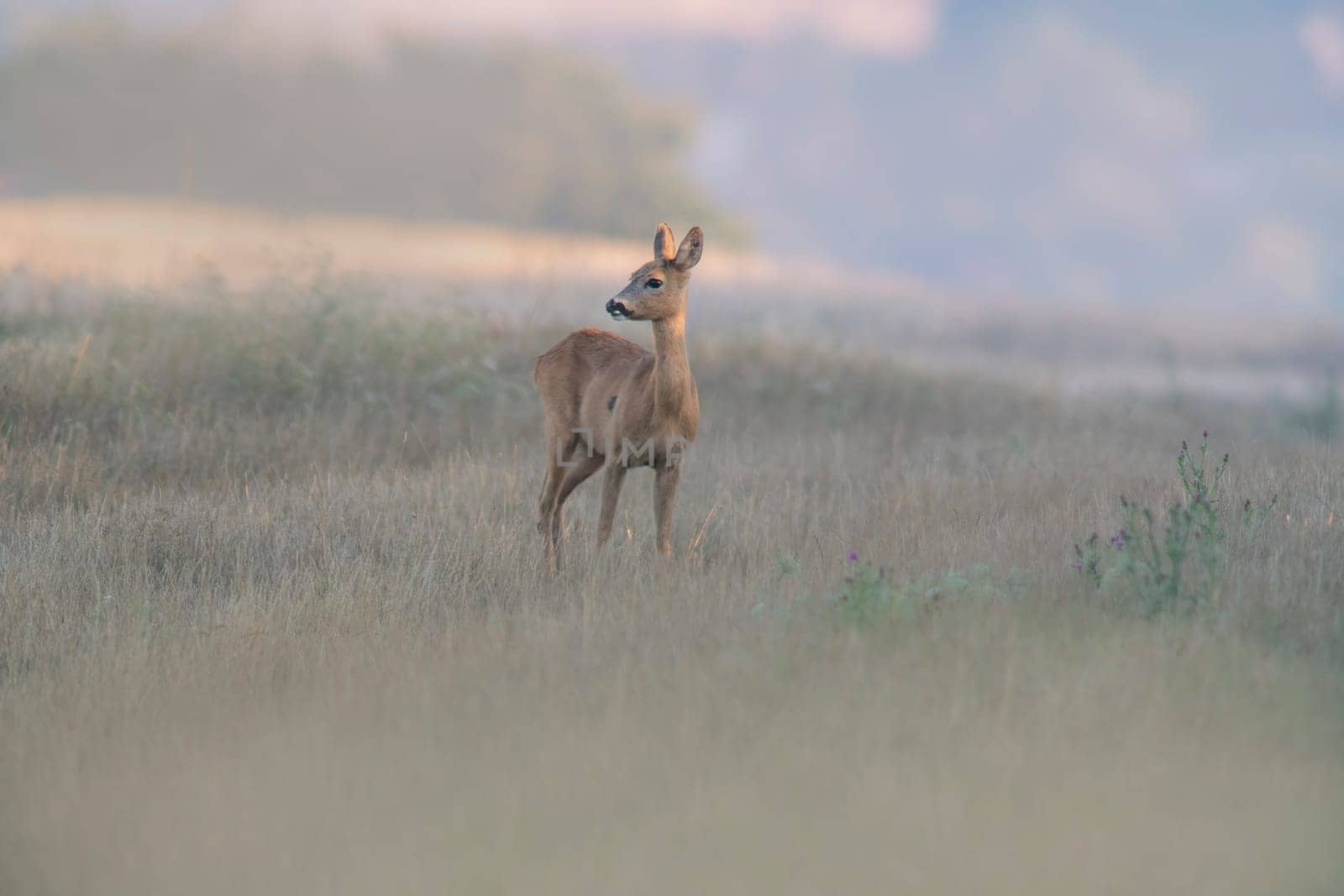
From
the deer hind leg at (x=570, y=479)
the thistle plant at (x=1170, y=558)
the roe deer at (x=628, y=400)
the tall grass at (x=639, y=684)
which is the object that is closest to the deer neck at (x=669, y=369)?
the roe deer at (x=628, y=400)

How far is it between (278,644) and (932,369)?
16253 mm

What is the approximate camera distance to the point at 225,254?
21469 mm

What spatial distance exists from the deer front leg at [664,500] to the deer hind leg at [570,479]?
811 mm

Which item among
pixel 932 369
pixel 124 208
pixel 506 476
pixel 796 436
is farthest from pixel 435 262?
pixel 506 476

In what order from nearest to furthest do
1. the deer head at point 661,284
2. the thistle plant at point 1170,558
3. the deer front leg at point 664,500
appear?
the thistle plant at point 1170,558
the deer head at point 661,284
the deer front leg at point 664,500

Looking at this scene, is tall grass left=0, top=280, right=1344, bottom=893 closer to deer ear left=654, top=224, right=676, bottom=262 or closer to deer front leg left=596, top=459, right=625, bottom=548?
deer front leg left=596, top=459, right=625, bottom=548

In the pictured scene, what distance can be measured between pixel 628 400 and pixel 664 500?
2.19 feet

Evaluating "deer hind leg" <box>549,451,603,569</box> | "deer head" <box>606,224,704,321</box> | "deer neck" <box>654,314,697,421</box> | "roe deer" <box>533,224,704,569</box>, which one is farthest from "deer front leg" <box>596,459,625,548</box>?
"deer head" <box>606,224,704,321</box>

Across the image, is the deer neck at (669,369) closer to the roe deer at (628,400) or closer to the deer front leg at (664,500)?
the roe deer at (628,400)

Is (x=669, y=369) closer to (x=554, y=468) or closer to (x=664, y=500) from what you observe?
(x=664, y=500)

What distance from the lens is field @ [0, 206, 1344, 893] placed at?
14.3ft

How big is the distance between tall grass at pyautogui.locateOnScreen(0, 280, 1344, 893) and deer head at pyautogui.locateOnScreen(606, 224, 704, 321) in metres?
1.53

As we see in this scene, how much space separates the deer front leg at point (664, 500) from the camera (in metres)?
8.07

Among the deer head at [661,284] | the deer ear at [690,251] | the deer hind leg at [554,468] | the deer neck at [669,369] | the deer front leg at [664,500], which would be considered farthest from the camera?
the deer hind leg at [554,468]
